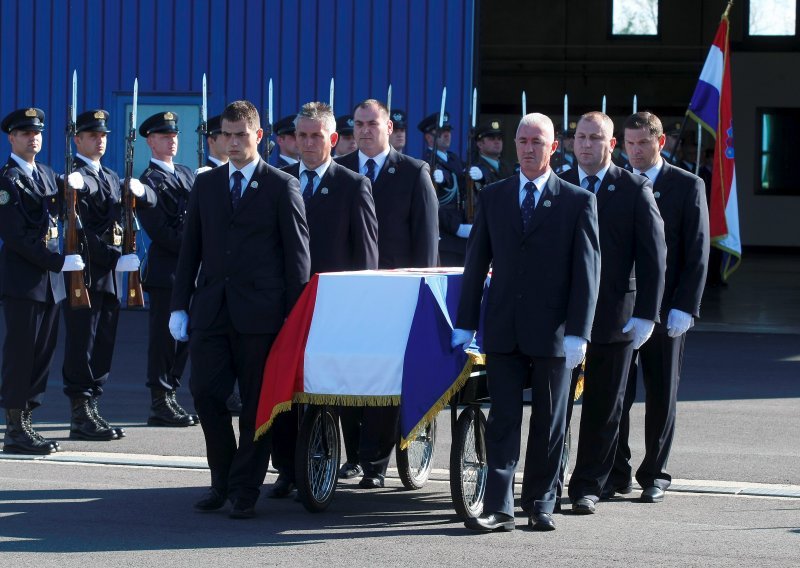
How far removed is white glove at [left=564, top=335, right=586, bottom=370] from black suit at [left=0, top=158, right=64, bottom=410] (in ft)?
11.2

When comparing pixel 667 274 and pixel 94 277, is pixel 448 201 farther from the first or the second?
pixel 667 274

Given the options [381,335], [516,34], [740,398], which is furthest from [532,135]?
[516,34]

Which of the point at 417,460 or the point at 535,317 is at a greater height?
the point at 535,317

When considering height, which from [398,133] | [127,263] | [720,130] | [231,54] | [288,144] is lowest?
[127,263]

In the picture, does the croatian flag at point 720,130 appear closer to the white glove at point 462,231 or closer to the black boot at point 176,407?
the white glove at point 462,231

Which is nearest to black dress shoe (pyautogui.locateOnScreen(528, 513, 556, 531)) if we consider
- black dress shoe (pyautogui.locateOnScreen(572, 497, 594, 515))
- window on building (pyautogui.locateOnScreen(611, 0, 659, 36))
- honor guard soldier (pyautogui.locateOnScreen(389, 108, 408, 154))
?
black dress shoe (pyautogui.locateOnScreen(572, 497, 594, 515))

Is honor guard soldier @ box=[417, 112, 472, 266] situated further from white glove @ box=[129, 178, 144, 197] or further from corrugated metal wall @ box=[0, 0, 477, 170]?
white glove @ box=[129, 178, 144, 197]

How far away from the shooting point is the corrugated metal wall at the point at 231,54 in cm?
1733

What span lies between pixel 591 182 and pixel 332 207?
1331 mm

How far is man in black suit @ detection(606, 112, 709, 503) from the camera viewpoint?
7582 mm

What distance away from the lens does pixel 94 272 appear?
9344 millimetres

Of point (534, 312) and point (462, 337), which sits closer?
point (534, 312)

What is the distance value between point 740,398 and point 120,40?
31.4 feet

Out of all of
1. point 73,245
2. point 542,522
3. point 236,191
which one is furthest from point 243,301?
point 73,245
